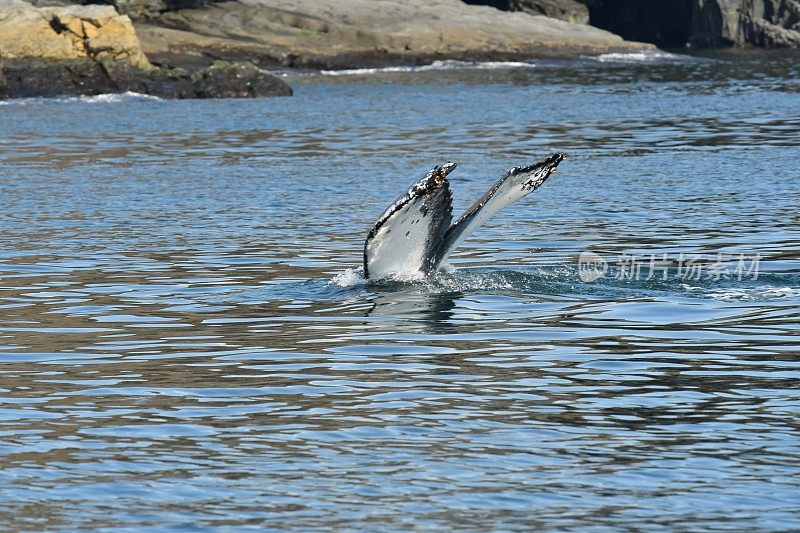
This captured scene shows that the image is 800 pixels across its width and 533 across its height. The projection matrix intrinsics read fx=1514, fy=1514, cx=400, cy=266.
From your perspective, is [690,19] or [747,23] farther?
[690,19]

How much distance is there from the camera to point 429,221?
12859 mm

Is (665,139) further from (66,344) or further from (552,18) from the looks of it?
(552,18)

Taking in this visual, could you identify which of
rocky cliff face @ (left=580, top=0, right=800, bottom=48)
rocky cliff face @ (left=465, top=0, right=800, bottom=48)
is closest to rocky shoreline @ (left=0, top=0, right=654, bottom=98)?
rocky cliff face @ (left=465, top=0, right=800, bottom=48)

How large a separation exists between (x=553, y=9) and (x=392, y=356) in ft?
264

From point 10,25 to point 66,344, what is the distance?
47802 mm

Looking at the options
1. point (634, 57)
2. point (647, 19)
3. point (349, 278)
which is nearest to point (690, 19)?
point (647, 19)

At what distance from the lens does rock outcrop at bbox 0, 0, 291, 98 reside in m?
52.7

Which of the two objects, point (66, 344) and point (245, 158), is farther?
point (245, 158)

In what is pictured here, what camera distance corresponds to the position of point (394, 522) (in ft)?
22.4

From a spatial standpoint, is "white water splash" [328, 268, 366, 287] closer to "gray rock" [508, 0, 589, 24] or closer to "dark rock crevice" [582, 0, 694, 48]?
"gray rock" [508, 0, 589, 24]

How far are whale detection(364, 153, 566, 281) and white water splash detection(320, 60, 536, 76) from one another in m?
53.6

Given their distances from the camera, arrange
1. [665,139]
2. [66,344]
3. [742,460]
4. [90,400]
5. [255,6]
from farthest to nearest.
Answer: [255,6]
[665,139]
[66,344]
[90,400]
[742,460]

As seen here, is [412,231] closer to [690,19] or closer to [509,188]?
[509,188]

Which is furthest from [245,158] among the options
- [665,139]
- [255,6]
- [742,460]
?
[255,6]
